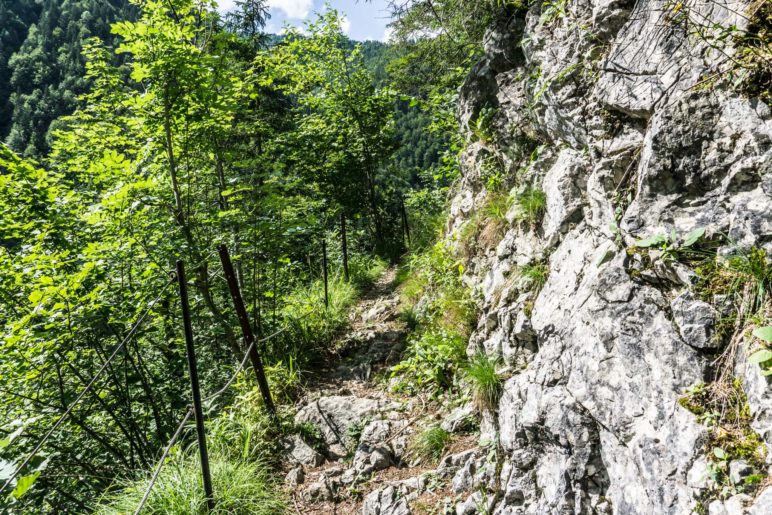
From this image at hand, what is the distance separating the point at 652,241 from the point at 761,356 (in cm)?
84

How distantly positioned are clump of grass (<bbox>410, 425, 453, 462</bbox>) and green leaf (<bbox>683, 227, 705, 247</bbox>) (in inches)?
99.7

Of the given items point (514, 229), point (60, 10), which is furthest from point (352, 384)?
point (60, 10)

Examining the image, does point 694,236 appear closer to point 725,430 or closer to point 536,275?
point 725,430

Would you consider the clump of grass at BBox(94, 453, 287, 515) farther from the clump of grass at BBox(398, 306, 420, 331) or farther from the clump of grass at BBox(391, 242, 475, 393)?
the clump of grass at BBox(398, 306, 420, 331)

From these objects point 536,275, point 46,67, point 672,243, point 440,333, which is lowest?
point 440,333

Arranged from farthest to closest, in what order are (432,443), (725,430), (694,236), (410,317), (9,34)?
1. (9,34)
2. (410,317)
3. (432,443)
4. (694,236)
5. (725,430)

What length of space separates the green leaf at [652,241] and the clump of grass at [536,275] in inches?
40.7

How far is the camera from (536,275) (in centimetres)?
352

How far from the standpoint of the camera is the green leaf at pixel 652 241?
2.36m

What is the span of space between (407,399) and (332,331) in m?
2.31

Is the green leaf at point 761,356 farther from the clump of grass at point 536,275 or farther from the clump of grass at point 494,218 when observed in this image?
the clump of grass at point 494,218

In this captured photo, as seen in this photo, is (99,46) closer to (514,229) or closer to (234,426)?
(234,426)

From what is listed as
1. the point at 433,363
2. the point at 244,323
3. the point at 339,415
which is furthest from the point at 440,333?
the point at 244,323

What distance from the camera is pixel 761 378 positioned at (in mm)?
1752
